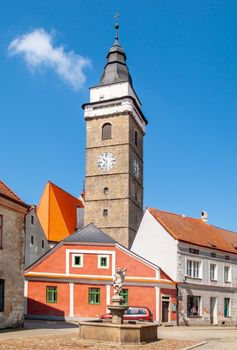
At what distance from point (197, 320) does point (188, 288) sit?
266 centimetres

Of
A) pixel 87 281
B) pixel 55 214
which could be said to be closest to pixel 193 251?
pixel 87 281

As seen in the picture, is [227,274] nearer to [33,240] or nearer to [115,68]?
[33,240]

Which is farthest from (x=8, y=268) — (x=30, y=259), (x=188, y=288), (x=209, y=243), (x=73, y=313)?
(x=30, y=259)

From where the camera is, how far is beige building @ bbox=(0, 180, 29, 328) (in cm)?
2325

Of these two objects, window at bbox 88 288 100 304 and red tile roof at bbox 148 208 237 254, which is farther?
red tile roof at bbox 148 208 237 254

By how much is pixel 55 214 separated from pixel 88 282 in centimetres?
2199

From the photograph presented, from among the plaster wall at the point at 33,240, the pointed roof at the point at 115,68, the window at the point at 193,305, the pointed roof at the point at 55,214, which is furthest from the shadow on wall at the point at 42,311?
the pointed roof at the point at 115,68

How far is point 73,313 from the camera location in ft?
119

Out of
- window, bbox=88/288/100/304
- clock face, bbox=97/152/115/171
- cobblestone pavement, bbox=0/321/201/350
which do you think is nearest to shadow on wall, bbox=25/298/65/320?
window, bbox=88/288/100/304

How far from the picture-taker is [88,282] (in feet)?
122

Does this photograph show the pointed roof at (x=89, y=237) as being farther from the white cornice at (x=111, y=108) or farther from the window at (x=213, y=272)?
the white cornice at (x=111, y=108)

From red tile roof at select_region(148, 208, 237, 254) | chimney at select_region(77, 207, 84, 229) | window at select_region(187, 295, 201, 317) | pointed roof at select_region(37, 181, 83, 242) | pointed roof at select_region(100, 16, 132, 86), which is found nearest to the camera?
window at select_region(187, 295, 201, 317)

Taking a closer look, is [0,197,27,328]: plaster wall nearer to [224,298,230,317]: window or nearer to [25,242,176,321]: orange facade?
[25,242,176,321]: orange facade

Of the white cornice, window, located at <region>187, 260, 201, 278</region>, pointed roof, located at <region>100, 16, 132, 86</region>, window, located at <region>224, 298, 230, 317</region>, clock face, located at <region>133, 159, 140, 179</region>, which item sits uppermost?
pointed roof, located at <region>100, 16, 132, 86</region>
